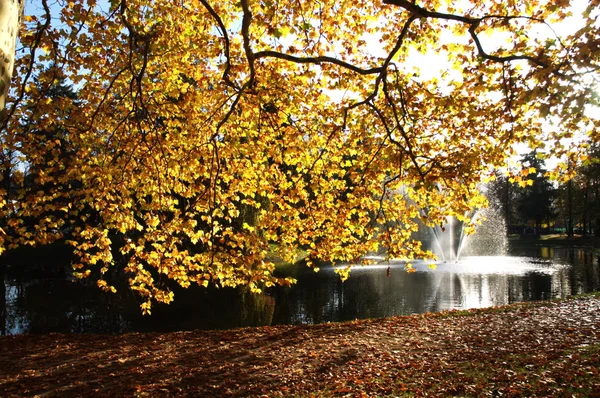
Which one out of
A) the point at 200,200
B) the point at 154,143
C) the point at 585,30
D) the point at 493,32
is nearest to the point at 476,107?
the point at 493,32

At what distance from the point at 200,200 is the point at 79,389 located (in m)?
3.56

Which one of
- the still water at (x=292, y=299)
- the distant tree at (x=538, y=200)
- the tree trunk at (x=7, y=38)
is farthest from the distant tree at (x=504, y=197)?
the tree trunk at (x=7, y=38)

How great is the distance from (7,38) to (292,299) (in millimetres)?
17519

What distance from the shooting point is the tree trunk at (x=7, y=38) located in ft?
7.57

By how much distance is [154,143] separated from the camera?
7918 mm

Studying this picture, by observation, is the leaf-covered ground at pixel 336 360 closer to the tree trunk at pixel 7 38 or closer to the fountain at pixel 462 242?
the tree trunk at pixel 7 38

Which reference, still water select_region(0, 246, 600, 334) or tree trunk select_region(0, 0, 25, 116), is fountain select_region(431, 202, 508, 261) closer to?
still water select_region(0, 246, 600, 334)

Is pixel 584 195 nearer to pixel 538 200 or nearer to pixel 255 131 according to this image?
pixel 538 200

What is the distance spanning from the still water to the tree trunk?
13079mm

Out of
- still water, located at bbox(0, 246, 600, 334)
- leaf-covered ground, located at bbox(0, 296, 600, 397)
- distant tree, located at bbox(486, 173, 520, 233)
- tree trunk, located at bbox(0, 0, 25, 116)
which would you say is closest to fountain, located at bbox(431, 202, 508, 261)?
still water, located at bbox(0, 246, 600, 334)

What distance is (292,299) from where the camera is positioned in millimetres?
19031

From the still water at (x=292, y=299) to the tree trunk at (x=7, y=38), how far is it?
13.1 meters

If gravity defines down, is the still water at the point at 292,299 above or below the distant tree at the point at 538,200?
below

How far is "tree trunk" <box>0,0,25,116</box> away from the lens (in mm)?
2307
